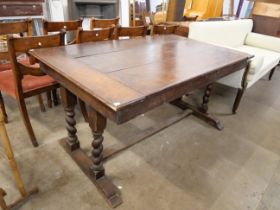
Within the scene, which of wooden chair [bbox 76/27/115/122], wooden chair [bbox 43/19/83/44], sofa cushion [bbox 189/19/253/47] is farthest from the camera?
sofa cushion [bbox 189/19/253/47]

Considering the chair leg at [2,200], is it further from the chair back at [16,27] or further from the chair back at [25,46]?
the chair back at [16,27]

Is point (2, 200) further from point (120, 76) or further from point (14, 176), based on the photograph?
point (120, 76)

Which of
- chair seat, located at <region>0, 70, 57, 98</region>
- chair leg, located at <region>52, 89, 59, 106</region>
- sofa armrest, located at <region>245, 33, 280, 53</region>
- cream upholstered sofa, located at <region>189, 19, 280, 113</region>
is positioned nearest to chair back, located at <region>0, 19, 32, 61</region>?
chair seat, located at <region>0, 70, 57, 98</region>

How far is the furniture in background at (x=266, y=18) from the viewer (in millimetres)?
3449

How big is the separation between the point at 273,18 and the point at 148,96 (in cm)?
359

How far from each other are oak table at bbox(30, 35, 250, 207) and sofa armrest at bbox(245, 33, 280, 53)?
1.97 metres

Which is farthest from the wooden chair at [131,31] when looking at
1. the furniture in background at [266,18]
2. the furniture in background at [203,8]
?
the furniture in background at [203,8]

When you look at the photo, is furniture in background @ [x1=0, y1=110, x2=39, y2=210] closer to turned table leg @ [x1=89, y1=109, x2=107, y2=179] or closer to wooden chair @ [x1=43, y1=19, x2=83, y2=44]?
turned table leg @ [x1=89, y1=109, x2=107, y2=179]

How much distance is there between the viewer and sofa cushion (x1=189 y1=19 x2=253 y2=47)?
2.59 meters

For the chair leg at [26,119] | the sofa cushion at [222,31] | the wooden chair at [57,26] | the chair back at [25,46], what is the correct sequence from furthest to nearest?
the sofa cushion at [222,31] → the wooden chair at [57,26] → the chair leg at [26,119] → the chair back at [25,46]

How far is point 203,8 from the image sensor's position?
5.43 m

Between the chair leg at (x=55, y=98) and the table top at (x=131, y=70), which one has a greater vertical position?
the table top at (x=131, y=70)

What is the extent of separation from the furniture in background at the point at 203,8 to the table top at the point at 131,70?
4.14 meters

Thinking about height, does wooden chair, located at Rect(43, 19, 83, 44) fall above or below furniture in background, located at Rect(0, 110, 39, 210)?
above
